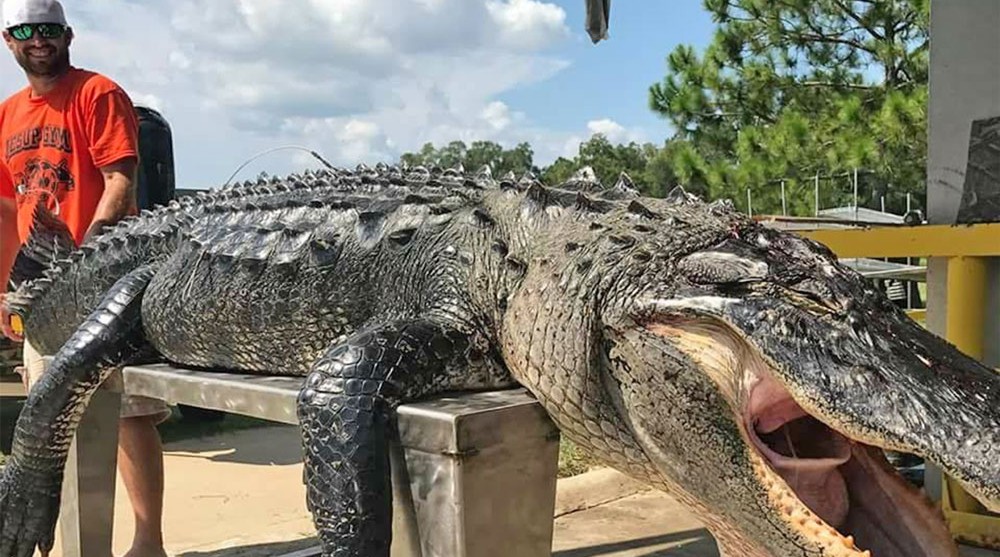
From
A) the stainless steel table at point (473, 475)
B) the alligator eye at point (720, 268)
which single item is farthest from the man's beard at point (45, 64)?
the alligator eye at point (720, 268)

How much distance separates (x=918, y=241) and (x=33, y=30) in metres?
3.06

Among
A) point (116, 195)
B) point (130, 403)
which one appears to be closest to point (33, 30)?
point (116, 195)

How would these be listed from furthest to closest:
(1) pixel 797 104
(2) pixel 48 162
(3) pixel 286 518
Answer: (1) pixel 797 104, (3) pixel 286 518, (2) pixel 48 162

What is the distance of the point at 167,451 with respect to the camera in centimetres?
584

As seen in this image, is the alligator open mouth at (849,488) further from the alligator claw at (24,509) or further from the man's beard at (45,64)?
the man's beard at (45,64)

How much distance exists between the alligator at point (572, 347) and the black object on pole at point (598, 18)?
50.2 inches

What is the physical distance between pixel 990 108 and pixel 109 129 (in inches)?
120

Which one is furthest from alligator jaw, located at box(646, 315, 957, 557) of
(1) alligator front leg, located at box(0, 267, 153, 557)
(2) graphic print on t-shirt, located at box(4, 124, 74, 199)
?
(2) graphic print on t-shirt, located at box(4, 124, 74, 199)

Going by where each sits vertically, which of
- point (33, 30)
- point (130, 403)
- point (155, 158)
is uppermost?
point (33, 30)

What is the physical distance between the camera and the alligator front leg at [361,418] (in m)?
1.59

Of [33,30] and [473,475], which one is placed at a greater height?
[33,30]

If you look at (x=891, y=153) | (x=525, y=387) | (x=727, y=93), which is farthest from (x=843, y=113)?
(x=525, y=387)

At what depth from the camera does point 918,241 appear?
10.2 feet

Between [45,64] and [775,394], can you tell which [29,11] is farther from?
[775,394]
